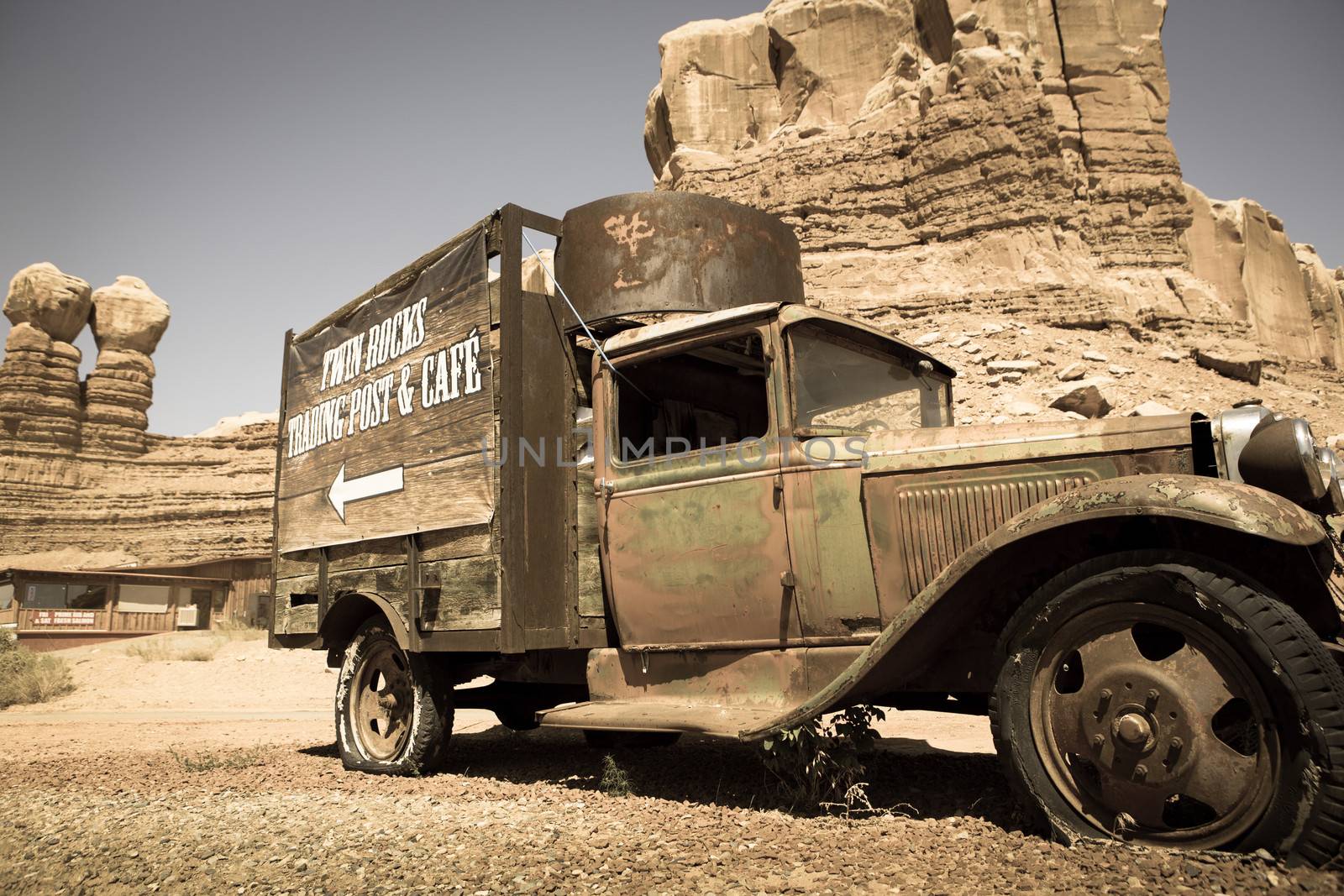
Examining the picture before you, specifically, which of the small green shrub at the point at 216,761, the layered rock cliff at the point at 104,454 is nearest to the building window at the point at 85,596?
the layered rock cliff at the point at 104,454

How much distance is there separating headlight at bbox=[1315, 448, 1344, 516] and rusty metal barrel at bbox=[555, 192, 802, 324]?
8.07 ft

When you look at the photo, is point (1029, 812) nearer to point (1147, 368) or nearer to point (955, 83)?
point (1147, 368)

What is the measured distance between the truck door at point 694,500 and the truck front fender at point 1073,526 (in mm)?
521

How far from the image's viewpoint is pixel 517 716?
583 centimetres

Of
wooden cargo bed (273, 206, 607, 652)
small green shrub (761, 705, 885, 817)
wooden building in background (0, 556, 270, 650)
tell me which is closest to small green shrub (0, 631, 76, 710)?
wooden building in background (0, 556, 270, 650)

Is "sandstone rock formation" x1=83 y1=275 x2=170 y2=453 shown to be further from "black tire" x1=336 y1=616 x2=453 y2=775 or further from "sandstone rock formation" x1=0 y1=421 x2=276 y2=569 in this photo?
"black tire" x1=336 y1=616 x2=453 y2=775

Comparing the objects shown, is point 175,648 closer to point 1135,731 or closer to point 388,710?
point 388,710

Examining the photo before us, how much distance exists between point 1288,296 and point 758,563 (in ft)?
194

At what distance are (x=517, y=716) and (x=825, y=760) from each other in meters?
2.82

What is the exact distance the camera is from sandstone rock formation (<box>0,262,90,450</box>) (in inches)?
1766

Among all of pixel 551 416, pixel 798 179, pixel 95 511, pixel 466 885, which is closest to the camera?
pixel 466 885

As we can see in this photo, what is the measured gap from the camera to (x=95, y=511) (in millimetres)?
43688

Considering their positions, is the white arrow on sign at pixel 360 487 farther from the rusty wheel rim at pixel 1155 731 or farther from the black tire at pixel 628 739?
the rusty wheel rim at pixel 1155 731

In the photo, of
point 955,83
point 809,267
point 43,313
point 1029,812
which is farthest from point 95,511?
point 1029,812
